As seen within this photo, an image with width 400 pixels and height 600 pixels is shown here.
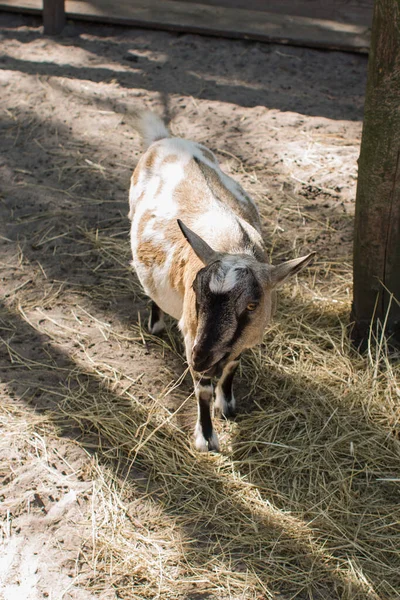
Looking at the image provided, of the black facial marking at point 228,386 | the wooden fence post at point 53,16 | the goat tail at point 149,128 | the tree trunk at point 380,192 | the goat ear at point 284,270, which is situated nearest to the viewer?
the goat ear at point 284,270

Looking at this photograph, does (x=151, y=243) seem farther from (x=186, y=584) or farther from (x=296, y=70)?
(x=296, y=70)

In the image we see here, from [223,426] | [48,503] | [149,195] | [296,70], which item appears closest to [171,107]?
[296,70]

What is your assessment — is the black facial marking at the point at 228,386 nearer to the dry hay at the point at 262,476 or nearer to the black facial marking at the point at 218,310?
the dry hay at the point at 262,476

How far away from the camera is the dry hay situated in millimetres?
3072

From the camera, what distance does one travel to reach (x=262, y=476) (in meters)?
3.61

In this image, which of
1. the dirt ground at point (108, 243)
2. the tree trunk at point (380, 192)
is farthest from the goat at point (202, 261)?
the tree trunk at point (380, 192)

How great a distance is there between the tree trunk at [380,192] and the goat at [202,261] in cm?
68

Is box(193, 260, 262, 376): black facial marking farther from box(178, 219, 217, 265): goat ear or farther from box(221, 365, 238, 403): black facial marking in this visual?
box(221, 365, 238, 403): black facial marking

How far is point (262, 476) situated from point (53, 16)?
6176mm

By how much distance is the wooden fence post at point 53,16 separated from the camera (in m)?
7.55

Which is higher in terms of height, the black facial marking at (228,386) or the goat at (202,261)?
the goat at (202,261)

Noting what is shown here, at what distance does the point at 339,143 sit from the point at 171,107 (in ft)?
5.66

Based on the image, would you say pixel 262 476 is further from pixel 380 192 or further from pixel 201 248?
pixel 380 192

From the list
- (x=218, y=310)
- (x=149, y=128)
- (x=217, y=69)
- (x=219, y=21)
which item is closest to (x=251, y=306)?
(x=218, y=310)
